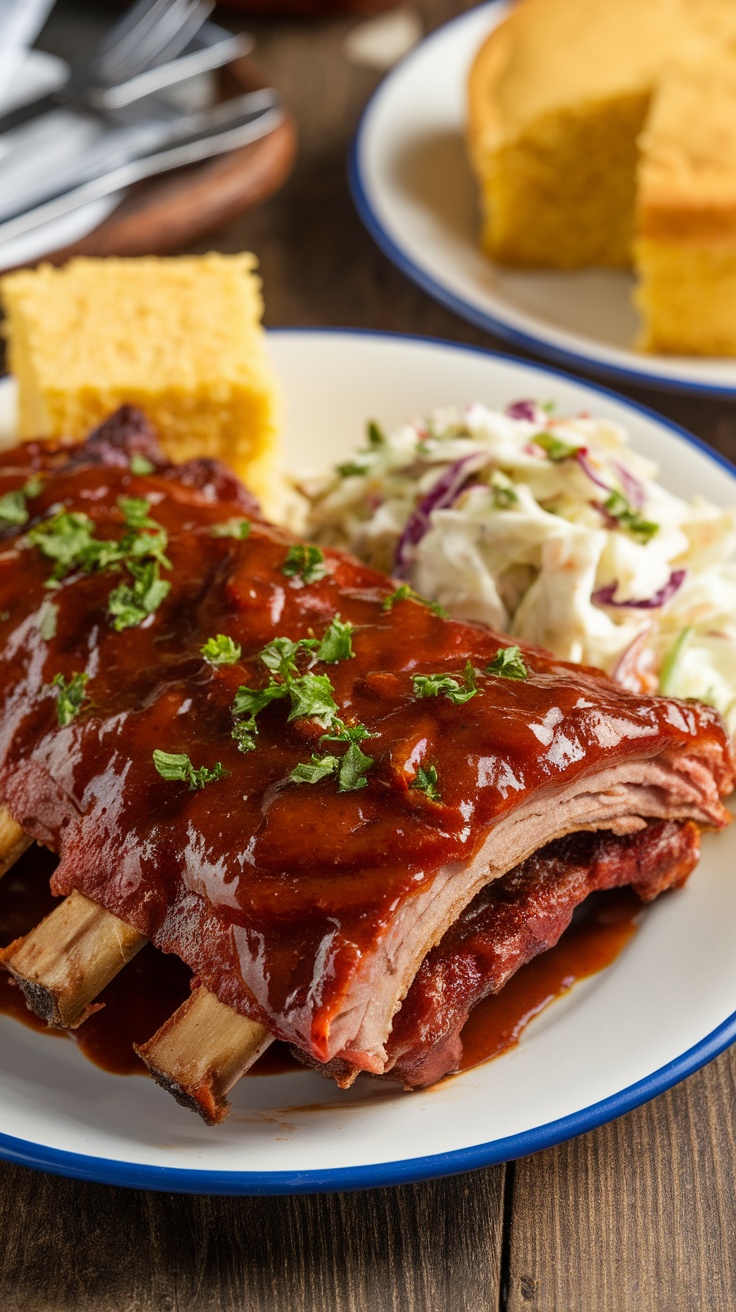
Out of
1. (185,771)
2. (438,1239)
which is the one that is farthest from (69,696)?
(438,1239)

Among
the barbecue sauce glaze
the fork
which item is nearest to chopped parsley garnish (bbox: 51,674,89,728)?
the barbecue sauce glaze

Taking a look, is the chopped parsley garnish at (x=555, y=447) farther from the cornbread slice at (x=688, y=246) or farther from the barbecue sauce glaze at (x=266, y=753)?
the cornbread slice at (x=688, y=246)

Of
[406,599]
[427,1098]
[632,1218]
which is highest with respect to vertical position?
[406,599]

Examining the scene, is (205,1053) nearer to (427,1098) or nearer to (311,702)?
(427,1098)

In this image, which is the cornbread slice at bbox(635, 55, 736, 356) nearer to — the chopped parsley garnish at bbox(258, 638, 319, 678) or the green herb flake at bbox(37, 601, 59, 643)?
the chopped parsley garnish at bbox(258, 638, 319, 678)

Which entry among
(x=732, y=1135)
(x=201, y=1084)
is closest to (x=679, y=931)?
(x=732, y=1135)

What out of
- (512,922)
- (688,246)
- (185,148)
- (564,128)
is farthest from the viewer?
(564,128)

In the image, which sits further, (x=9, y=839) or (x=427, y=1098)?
(x=9, y=839)

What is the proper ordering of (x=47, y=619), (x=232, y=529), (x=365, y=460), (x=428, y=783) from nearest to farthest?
(x=428, y=783) → (x=47, y=619) → (x=232, y=529) → (x=365, y=460)
